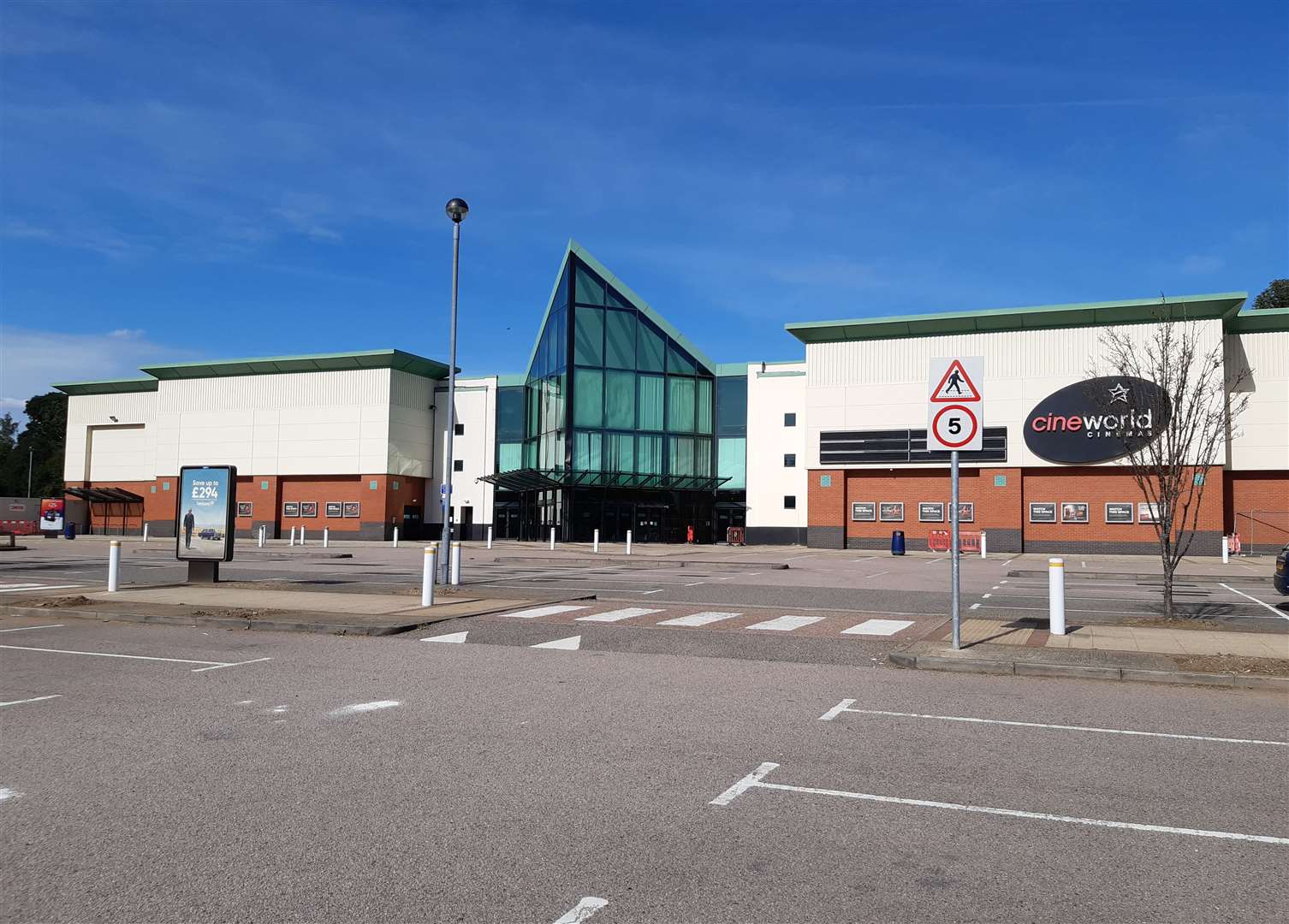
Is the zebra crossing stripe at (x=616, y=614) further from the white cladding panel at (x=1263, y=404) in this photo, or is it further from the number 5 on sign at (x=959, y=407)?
the white cladding panel at (x=1263, y=404)

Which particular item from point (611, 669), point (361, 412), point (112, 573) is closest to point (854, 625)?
point (611, 669)

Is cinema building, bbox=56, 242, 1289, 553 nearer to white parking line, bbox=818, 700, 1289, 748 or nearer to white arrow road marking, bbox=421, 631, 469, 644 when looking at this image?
white arrow road marking, bbox=421, 631, 469, 644

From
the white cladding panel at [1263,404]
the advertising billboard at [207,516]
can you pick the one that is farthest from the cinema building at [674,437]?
the advertising billboard at [207,516]

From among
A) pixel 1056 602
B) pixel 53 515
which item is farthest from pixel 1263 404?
pixel 53 515

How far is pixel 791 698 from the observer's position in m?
8.50

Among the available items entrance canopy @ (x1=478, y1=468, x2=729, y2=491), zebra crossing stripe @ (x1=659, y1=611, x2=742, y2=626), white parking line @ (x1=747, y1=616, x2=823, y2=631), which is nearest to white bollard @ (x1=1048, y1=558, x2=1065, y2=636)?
white parking line @ (x1=747, y1=616, x2=823, y2=631)

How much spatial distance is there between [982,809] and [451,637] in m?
8.40

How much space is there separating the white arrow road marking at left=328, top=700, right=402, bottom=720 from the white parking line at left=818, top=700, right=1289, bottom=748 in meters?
3.57

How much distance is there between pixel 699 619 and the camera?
48.7ft

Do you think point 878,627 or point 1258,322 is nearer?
point 878,627

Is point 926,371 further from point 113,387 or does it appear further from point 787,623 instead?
point 113,387

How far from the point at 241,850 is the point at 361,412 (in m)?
52.7

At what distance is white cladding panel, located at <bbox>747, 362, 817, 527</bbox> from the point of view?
1962 inches

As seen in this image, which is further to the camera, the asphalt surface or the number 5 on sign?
the number 5 on sign
